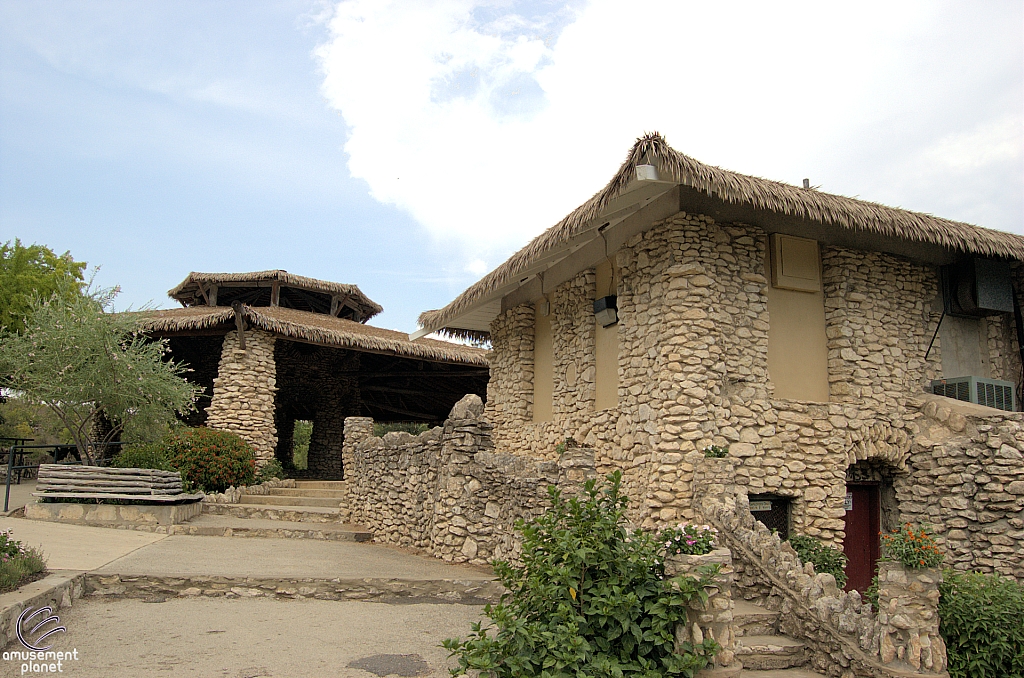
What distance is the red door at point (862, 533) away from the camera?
31.0 feet

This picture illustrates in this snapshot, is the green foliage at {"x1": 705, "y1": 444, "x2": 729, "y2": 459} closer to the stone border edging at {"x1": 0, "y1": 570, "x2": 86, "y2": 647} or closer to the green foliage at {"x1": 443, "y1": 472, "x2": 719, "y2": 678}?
the green foliage at {"x1": 443, "y1": 472, "x2": 719, "y2": 678}

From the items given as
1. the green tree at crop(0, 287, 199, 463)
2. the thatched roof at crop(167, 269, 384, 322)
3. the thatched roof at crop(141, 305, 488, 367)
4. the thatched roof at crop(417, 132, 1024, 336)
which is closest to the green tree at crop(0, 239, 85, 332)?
the thatched roof at crop(167, 269, 384, 322)

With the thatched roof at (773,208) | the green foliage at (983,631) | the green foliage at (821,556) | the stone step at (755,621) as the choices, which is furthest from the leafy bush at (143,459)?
the green foliage at (983,631)

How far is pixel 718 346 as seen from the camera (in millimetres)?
8297

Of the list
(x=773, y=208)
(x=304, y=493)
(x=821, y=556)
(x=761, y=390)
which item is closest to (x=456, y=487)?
(x=761, y=390)

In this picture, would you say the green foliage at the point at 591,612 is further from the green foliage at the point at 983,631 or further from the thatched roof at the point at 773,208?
the thatched roof at the point at 773,208

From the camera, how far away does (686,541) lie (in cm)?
495

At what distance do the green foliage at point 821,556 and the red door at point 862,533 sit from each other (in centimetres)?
114

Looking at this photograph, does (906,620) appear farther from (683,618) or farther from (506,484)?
(506,484)

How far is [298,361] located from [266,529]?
995 cm

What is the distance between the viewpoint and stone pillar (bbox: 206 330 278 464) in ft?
50.5

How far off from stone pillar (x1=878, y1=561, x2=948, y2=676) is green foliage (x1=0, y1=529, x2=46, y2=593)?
7.45 meters

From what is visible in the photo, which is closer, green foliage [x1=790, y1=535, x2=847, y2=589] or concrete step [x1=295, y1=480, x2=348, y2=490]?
green foliage [x1=790, y1=535, x2=847, y2=589]

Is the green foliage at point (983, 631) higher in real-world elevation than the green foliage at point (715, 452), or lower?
lower
